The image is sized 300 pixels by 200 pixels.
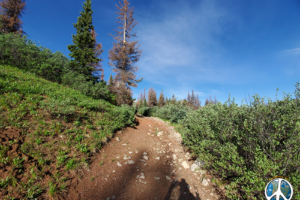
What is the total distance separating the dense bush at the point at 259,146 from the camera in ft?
7.94

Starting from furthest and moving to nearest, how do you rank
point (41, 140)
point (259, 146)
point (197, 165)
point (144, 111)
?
point (144, 111), point (197, 165), point (41, 140), point (259, 146)

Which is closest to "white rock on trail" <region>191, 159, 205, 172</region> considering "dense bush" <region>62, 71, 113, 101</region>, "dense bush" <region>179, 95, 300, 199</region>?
"dense bush" <region>179, 95, 300, 199</region>

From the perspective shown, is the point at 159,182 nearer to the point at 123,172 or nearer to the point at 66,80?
the point at 123,172

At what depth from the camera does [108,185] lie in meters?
3.77

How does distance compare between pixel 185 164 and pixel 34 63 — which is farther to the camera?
pixel 34 63

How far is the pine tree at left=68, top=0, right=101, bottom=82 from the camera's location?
50.1 ft

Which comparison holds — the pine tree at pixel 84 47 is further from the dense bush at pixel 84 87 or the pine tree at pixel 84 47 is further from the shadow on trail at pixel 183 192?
the shadow on trail at pixel 183 192

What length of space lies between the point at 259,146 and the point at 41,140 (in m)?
6.43

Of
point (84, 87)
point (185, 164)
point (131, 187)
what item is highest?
point (84, 87)

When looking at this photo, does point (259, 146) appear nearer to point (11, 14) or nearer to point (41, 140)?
point (41, 140)

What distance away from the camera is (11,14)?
20641 mm

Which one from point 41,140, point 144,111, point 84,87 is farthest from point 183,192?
point 144,111

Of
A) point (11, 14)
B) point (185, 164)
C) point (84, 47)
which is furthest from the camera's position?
point (11, 14)

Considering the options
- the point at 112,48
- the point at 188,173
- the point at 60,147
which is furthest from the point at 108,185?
the point at 112,48
